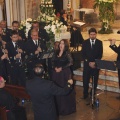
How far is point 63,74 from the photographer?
7.06 m

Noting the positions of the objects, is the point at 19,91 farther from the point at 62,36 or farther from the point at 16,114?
the point at 62,36

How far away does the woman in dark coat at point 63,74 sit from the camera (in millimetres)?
7070

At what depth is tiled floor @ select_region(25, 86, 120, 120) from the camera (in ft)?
23.6

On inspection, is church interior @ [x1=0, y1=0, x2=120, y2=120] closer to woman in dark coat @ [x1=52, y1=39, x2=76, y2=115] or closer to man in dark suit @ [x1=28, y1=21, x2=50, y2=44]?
woman in dark coat @ [x1=52, y1=39, x2=76, y2=115]

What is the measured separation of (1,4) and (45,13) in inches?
89.1

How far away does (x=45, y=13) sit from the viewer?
11367 mm

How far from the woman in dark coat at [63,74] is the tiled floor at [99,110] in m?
0.21

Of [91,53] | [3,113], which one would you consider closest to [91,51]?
[91,53]

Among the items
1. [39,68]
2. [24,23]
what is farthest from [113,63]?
[24,23]

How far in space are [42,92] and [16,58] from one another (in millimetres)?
2992

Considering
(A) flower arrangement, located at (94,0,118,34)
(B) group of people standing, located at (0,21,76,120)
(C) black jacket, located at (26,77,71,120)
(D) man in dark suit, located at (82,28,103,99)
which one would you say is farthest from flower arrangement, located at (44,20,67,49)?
(A) flower arrangement, located at (94,0,118,34)

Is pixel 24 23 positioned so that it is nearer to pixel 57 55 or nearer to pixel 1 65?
pixel 1 65

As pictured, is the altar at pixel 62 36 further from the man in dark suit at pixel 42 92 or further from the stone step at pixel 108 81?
the man in dark suit at pixel 42 92

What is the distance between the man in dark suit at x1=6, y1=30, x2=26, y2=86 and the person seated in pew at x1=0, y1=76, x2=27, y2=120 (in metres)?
2.19
